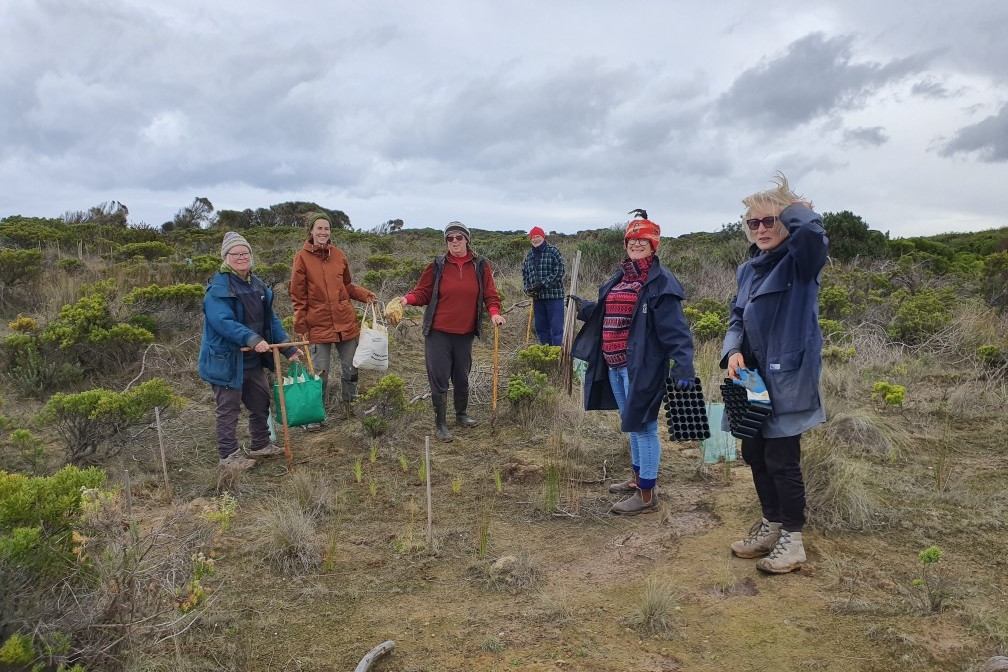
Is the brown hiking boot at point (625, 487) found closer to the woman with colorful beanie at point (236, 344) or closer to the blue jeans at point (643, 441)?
the blue jeans at point (643, 441)

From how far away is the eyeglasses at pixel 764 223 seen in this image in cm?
300

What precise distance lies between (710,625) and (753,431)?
893mm

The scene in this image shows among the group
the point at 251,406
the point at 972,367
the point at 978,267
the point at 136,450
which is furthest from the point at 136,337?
the point at 978,267

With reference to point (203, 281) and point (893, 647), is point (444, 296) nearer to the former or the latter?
point (893, 647)

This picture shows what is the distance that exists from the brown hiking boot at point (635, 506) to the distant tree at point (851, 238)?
1137 cm

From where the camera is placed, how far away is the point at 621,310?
3814 millimetres

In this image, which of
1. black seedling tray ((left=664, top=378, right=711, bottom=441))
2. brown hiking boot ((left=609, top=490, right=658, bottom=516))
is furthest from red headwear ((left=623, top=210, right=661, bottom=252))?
brown hiking boot ((left=609, top=490, right=658, bottom=516))

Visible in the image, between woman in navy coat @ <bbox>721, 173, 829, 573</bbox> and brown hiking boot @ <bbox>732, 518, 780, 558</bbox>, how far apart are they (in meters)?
0.11

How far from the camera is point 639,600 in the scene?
3088 millimetres

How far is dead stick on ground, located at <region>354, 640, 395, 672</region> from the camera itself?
99.8 inches

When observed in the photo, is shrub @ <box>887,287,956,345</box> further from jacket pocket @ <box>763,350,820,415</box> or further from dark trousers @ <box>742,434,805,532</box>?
jacket pocket @ <box>763,350,820,415</box>

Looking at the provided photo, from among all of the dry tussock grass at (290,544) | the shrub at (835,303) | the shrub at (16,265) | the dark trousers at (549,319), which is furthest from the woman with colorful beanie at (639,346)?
the shrub at (16,265)

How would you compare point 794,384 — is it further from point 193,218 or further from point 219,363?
point 193,218

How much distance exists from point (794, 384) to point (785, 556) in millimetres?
896
